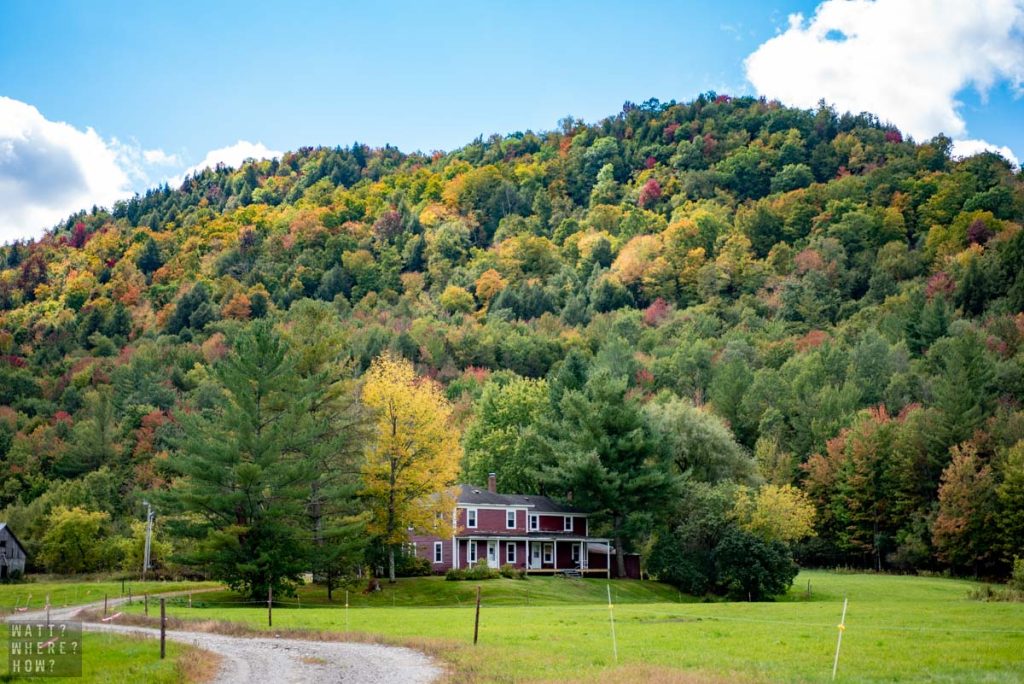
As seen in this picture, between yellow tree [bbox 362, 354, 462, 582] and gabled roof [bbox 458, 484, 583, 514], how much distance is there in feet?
34.2

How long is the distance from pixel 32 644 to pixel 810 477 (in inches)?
3076

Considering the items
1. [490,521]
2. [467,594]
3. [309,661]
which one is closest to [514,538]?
[490,521]

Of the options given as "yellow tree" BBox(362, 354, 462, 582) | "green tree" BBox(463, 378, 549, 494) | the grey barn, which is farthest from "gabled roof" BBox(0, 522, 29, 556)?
"yellow tree" BBox(362, 354, 462, 582)

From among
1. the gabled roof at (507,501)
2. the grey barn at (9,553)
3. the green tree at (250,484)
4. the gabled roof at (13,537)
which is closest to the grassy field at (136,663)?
the green tree at (250,484)

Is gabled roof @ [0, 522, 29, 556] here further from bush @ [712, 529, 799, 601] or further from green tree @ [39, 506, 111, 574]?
bush @ [712, 529, 799, 601]

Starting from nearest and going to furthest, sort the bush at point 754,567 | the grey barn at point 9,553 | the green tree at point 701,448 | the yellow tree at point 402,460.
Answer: the yellow tree at point 402,460
the bush at point 754,567
the green tree at point 701,448
the grey barn at point 9,553

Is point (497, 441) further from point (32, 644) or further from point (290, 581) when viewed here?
point (32, 644)

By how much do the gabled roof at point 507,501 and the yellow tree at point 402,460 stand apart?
10417mm

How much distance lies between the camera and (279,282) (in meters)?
199

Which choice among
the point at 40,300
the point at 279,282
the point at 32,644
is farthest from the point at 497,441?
the point at 40,300

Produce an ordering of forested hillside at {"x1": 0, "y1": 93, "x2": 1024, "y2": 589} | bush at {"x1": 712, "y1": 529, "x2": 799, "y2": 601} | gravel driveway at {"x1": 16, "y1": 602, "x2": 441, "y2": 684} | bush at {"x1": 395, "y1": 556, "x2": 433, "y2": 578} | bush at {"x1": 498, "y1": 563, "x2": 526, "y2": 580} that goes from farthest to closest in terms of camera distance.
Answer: forested hillside at {"x1": 0, "y1": 93, "x2": 1024, "y2": 589}
bush at {"x1": 395, "y1": 556, "x2": 433, "y2": 578}
bush at {"x1": 498, "y1": 563, "x2": 526, "y2": 580}
bush at {"x1": 712, "y1": 529, "x2": 799, "y2": 601}
gravel driveway at {"x1": 16, "y1": 602, "x2": 441, "y2": 684}

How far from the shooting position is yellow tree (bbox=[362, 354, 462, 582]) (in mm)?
60125

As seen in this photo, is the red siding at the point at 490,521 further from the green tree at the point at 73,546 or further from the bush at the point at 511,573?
the green tree at the point at 73,546

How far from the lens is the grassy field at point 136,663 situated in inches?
883
